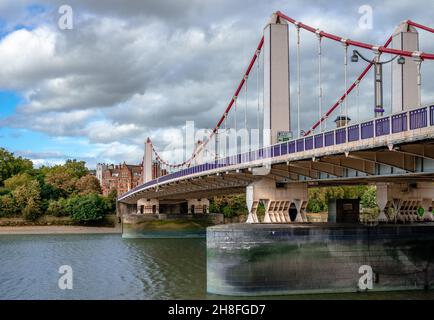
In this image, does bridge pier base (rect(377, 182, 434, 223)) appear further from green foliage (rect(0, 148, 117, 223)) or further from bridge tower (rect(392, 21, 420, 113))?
green foliage (rect(0, 148, 117, 223))

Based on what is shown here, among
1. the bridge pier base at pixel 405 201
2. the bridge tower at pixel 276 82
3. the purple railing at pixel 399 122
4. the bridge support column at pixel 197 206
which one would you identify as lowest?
the bridge support column at pixel 197 206

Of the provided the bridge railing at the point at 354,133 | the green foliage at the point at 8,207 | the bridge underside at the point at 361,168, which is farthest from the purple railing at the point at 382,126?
the green foliage at the point at 8,207

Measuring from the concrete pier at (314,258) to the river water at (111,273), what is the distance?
94cm

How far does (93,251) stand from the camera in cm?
6256

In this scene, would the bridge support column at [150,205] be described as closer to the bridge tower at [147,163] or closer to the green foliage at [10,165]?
the bridge tower at [147,163]

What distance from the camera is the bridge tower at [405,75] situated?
4288cm

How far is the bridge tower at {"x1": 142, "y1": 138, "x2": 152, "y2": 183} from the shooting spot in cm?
11451

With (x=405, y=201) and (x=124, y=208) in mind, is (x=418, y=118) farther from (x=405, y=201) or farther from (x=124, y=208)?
(x=124, y=208)

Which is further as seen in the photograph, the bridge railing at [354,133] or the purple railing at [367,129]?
the purple railing at [367,129]

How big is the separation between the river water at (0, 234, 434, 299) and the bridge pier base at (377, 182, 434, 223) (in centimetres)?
682

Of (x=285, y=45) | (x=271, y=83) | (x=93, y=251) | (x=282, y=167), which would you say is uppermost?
(x=285, y=45)

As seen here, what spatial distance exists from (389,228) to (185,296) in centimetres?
1220
